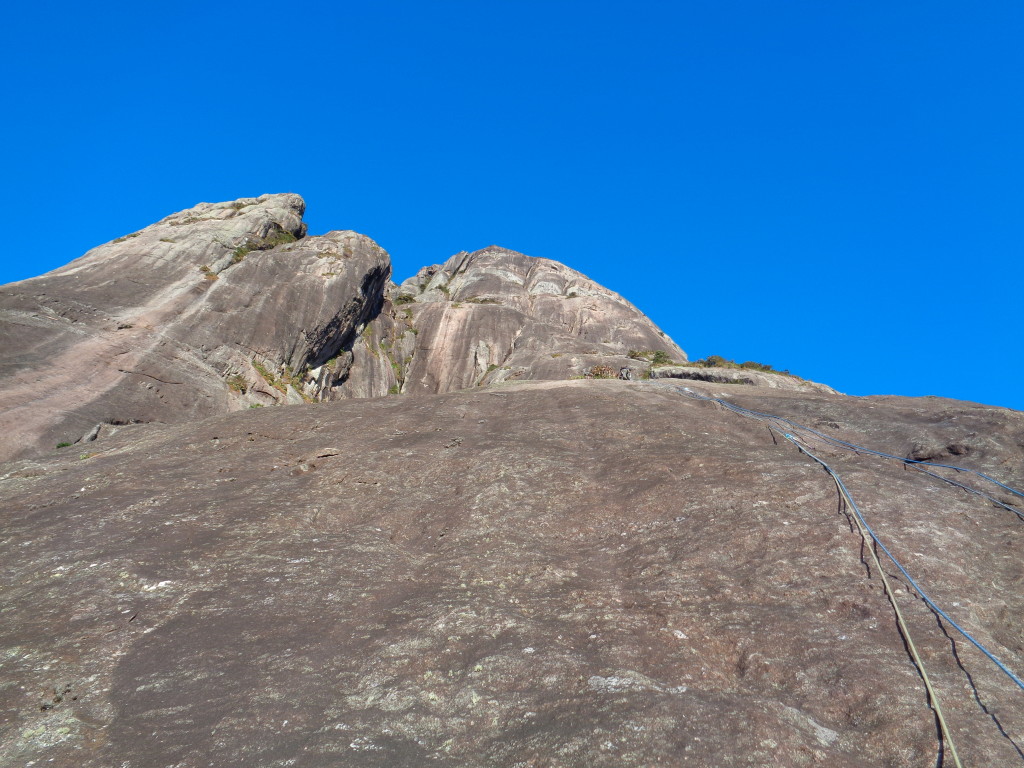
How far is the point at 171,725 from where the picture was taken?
8.09 m

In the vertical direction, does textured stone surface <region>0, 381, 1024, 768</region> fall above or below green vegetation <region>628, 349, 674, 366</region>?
below

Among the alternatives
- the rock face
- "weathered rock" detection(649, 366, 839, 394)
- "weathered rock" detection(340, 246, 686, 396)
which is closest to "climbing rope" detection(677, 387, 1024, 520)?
"weathered rock" detection(649, 366, 839, 394)

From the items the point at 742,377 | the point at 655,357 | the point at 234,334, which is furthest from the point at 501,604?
the point at 655,357

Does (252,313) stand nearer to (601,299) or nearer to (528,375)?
(528,375)

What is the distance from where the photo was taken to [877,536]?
1252 centimetres

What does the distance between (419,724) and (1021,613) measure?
→ 962 cm

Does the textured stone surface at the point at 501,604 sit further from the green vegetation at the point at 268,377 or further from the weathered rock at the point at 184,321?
the green vegetation at the point at 268,377

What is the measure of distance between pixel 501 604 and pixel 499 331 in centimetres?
5688

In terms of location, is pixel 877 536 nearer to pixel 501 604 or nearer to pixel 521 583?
pixel 521 583

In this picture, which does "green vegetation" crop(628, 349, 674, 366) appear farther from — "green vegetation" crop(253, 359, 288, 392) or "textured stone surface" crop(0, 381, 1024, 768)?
"textured stone surface" crop(0, 381, 1024, 768)

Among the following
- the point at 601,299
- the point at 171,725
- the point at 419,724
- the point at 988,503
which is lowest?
the point at 171,725

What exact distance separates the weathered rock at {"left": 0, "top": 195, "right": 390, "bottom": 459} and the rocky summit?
2263 millimetres

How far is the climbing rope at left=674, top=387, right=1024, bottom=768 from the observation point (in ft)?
28.3

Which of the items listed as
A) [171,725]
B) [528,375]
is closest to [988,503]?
[171,725]
